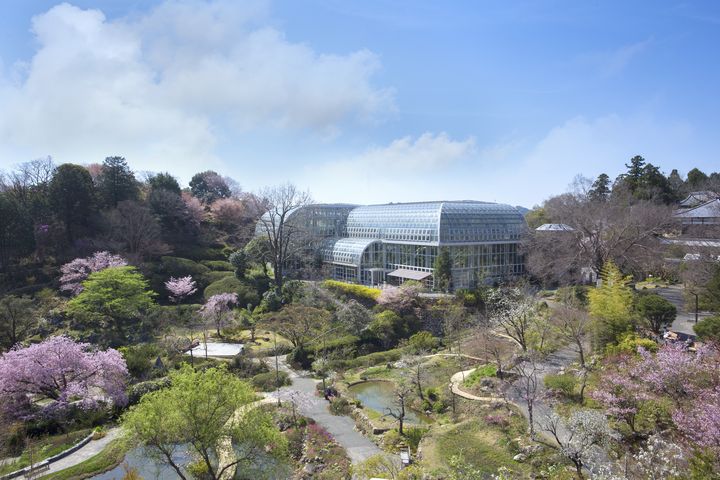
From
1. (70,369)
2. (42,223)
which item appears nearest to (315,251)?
(42,223)

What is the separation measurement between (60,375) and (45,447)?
11.3ft

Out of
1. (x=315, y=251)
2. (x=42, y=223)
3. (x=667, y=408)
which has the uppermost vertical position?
(x=42, y=223)

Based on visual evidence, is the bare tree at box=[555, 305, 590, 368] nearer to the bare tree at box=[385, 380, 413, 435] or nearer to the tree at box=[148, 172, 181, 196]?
the bare tree at box=[385, 380, 413, 435]

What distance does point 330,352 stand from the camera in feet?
90.2

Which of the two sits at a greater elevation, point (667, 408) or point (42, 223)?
point (42, 223)

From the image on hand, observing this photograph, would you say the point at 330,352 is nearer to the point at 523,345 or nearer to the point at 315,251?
the point at 523,345

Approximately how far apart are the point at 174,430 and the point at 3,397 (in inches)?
442

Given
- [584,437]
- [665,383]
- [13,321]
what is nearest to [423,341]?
[665,383]

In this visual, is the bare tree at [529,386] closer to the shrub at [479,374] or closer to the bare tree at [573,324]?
the shrub at [479,374]

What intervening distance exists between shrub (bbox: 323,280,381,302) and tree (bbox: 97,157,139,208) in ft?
82.3

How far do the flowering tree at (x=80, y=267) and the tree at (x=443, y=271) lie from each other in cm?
2547

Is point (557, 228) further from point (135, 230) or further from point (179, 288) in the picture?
point (135, 230)

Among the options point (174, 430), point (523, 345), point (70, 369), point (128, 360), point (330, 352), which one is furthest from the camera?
point (330, 352)

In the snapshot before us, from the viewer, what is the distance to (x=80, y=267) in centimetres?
3462
